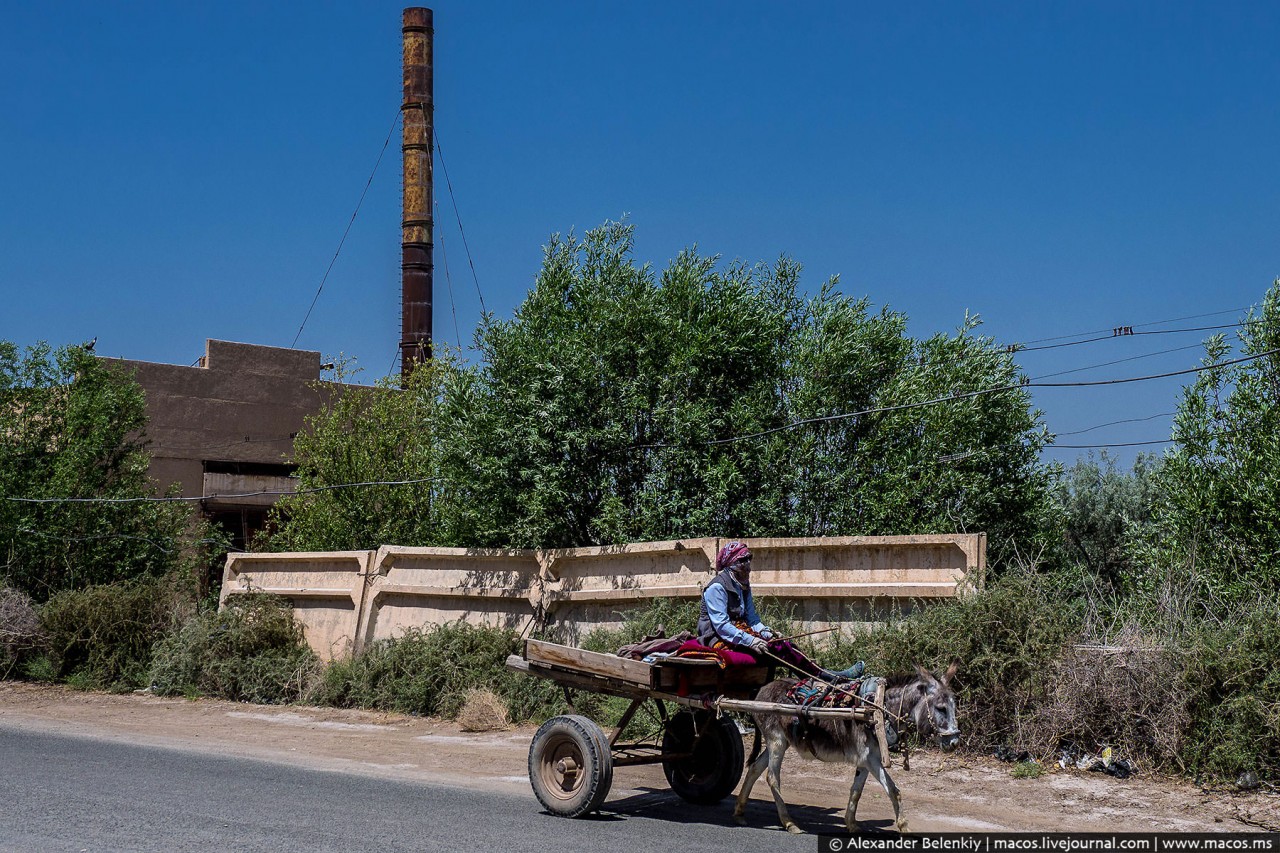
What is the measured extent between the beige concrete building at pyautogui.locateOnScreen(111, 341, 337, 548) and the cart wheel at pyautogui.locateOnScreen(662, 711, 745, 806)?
24647 millimetres

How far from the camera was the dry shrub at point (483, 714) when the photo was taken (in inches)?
591

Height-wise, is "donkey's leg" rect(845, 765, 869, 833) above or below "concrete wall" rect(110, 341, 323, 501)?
below

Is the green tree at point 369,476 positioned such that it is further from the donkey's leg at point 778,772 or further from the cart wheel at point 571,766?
the donkey's leg at point 778,772

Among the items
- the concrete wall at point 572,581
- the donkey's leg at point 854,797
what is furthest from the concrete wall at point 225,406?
the donkey's leg at point 854,797

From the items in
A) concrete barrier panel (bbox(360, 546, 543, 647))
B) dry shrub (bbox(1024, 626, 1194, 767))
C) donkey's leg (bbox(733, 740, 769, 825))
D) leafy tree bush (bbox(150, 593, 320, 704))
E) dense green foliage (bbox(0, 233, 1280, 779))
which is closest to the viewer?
donkey's leg (bbox(733, 740, 769, 825))

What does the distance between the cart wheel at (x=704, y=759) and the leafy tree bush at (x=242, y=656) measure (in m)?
10.2

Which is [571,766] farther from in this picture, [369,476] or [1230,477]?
[369,476]

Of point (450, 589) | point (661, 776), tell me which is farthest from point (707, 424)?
point (661, 776)

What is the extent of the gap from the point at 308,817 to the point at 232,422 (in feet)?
86.5

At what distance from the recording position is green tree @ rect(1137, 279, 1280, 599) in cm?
1544

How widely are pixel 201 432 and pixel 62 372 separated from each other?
7621 millimetres

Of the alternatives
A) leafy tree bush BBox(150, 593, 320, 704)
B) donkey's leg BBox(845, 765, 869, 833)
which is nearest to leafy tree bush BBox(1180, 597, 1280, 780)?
donkey's leg BBox(845, 765, 869, 833)

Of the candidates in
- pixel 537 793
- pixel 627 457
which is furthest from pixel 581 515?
pixel 537 793

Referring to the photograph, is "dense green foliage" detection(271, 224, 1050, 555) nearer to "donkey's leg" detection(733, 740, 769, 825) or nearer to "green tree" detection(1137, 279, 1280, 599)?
"green tree" detection(1137, 279, 1280, 599)
